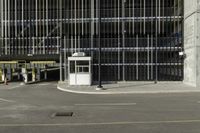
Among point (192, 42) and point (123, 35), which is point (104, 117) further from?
point (123, 35)

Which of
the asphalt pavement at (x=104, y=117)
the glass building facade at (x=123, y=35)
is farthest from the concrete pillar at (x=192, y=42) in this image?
the asphalt pavement at (x=104, y=117)

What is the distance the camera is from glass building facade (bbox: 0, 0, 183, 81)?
133ft

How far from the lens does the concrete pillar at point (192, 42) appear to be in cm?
3319

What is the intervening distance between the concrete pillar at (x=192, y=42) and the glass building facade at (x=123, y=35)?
2.26 metres

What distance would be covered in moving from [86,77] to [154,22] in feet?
33.7

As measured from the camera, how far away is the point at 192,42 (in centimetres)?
3447

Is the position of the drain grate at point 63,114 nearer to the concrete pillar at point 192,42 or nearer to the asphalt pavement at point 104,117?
the asphalt pavement at point 104,117

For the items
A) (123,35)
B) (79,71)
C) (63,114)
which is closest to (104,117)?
(63,114)

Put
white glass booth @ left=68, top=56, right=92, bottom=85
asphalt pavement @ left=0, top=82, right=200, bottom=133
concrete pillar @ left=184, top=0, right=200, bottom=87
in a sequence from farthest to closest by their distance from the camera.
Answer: white glass booth @ left=68, top=56, right=92, bottom=85 < concrete pillar @ left=184, top=0, right=200, bottom=87 < asphalt pavement @ left=0, top=82, right=200, bottom=133

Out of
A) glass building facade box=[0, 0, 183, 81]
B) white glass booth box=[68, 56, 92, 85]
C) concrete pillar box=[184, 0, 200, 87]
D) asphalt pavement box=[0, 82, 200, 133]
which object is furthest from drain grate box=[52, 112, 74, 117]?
glass building facade box=[0, 0, 183, 81]

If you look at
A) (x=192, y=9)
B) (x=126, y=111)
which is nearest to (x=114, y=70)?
(x=192, y=9)

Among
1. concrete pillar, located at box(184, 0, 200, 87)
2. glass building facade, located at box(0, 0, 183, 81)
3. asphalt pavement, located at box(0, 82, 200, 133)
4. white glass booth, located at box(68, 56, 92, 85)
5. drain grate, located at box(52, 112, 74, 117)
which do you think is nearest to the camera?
asphalt pavement, located at box(0, 82, 200, 133)

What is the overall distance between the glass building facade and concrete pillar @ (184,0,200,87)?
2.26 metres

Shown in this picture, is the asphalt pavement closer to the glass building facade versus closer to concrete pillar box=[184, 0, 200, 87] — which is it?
concrete pillar box=[184, 0, 200, 87]
